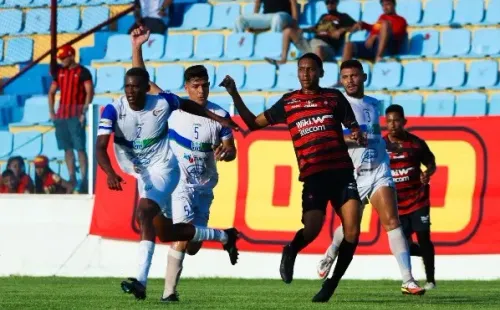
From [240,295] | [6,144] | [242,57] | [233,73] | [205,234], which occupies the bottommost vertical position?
[240,295]

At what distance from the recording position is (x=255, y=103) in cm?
2012

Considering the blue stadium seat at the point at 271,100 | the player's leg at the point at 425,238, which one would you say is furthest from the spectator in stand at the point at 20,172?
the player's leg at the point at 425,238

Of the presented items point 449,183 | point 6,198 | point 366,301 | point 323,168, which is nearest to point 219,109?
point 323,168

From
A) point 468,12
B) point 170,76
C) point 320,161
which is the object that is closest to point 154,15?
point 170,76

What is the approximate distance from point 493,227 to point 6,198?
640 cm

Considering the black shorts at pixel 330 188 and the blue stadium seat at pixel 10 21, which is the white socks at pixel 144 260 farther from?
the blue stadium seat at pixel 10 21

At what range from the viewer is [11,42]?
26.6m

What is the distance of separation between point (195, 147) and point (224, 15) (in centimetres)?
1152

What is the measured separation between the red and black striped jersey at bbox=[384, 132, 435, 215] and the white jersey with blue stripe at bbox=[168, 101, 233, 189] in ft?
Answer: 10.0

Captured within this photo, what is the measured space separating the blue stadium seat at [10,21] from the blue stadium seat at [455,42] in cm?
853

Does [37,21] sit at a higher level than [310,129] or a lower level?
higher

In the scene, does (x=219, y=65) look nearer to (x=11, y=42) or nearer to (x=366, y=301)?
(x=11, y=42)

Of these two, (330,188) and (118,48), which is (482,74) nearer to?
(118,48)

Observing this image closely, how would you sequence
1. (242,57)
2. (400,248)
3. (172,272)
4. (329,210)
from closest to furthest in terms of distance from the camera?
(172,272) < (400,248) < (329,210) < (242,57)
